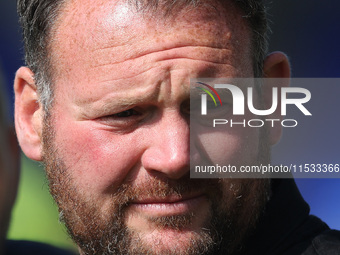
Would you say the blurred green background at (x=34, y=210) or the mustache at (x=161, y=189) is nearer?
the mustache at (x=161, y=189)

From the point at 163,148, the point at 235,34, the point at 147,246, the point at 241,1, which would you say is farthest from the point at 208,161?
the point at 241,1

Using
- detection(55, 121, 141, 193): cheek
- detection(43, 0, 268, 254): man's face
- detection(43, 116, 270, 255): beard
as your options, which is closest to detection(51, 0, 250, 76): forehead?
detection(43, 0, 268, 254): man's face

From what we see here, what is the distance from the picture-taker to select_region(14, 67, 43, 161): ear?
2.63 meters

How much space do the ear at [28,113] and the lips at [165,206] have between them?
0.80 m

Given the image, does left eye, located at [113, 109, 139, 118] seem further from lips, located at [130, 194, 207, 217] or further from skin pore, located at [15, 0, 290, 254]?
lips, located at [130, 194, 207, 217]

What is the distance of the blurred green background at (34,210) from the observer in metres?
4.21

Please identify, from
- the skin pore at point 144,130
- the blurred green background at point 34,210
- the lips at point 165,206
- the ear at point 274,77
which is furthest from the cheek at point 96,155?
the blurred green background at point 34,210

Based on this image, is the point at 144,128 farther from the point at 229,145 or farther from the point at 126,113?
the point at 229,145

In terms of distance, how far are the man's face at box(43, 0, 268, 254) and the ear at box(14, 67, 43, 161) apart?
1.17 feet

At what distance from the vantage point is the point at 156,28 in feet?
6.82

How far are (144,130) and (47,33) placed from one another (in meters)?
0.75

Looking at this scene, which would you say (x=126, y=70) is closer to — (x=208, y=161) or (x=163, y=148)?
(x=163, y=148)

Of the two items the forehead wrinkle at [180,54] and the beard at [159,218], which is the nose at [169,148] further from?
the forehead wrinkle at [180,54]

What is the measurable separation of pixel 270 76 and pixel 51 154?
1.14 meters
